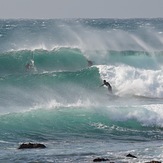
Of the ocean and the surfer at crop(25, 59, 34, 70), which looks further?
the surfer at crop(25, 59, 34, 70)

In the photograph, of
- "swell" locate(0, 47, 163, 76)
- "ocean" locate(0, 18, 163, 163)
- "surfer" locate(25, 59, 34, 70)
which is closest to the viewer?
"ocean" locate(0, 18, 163, 163)

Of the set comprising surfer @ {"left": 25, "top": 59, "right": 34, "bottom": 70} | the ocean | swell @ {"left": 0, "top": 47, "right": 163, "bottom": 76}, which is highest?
swell @ {"left": 0, "top": 47, "right": 163, "bottom": 76}

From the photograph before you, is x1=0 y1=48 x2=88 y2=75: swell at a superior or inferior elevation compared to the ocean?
superior

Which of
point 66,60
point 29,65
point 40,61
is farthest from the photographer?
point 66,60

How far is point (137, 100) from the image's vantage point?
33.5 meters

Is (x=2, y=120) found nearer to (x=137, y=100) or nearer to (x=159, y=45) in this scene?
(x=137, y=100)

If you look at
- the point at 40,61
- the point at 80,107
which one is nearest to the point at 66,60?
the point at 40,61

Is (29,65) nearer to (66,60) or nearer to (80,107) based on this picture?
(66,60)

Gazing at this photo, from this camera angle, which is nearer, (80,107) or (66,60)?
(80,107)

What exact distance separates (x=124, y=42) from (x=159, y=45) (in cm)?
369

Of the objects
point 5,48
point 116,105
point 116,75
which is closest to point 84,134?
point 116,105

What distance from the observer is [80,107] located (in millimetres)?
29297

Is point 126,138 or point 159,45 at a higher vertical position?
point 159,45

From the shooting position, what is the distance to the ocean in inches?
834
